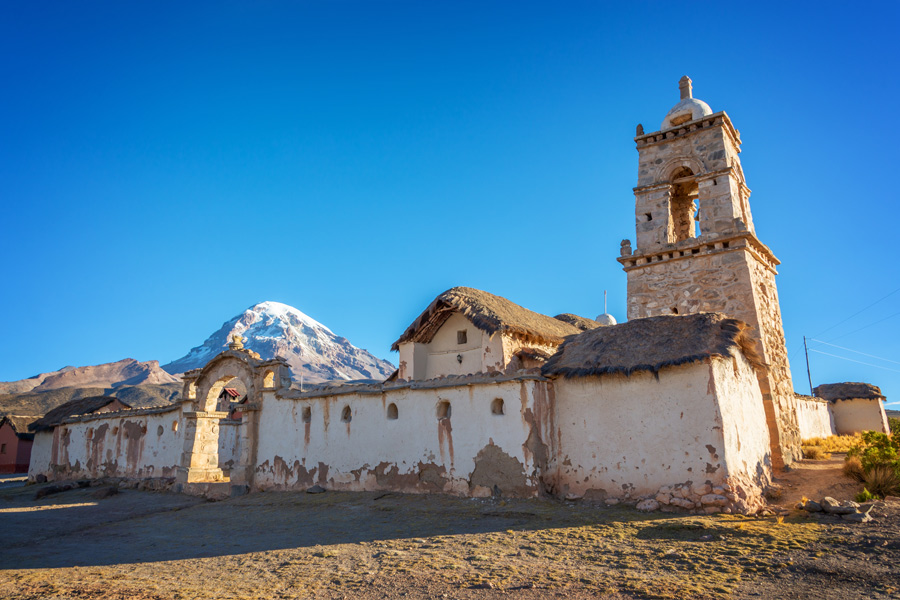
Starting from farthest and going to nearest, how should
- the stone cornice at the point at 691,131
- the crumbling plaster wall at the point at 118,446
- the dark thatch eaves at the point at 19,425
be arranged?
the dark thatch eaves at the point at 19,425
the crumbling plaster wall at the point at 118,446
the stone cornice at the point at 691,131

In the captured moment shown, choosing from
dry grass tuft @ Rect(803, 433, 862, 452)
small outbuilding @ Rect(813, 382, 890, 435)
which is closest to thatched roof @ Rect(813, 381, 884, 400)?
small outbuilding @ Rect(813, 382, 890, 435)


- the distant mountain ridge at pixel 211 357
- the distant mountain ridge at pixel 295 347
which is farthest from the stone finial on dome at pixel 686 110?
the distant mountain ridge at pixel 295 347

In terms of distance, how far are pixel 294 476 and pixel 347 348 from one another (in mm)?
148550

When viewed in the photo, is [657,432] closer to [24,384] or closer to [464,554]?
[464,554]

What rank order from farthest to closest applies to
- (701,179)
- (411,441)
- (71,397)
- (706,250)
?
(71,397) → (701,179) → (706,250) → (411,441)

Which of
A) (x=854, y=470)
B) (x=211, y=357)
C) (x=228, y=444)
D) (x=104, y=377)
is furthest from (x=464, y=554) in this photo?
(x=104, y=377)

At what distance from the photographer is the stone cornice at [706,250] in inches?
576

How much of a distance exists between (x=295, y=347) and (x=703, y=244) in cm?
13814

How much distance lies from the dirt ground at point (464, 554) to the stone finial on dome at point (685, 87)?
1194 centimetres

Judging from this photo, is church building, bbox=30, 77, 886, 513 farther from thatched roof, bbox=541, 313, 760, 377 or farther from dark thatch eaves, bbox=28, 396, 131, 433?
dark thatch eaves, bbox=28, 396, 131, 433

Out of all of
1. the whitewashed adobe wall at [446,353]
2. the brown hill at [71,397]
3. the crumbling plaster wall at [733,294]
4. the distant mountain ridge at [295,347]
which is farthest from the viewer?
the distant mountain ridge at [295,347]

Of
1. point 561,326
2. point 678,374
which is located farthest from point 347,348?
point 678,374

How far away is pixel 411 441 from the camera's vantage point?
11.3 m

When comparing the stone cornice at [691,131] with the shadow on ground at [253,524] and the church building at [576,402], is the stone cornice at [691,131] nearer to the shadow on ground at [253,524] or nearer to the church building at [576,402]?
the church building at [576,402]
